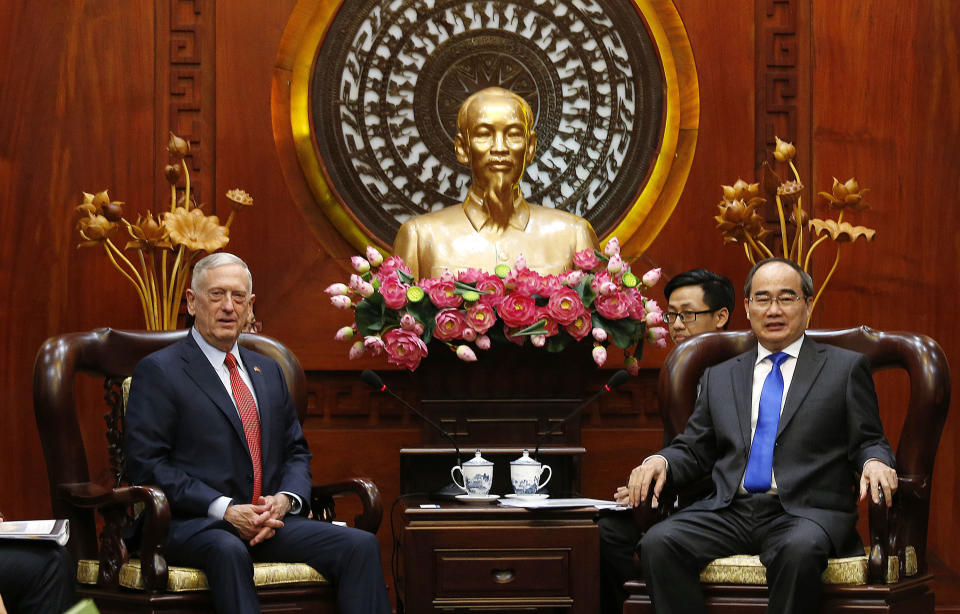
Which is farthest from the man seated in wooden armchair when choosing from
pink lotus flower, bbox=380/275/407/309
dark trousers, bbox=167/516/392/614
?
pink lotus flower, bbox=380/275/407/309

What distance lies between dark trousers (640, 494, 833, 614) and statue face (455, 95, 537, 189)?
132 cm

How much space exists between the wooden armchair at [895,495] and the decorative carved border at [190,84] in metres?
1.95

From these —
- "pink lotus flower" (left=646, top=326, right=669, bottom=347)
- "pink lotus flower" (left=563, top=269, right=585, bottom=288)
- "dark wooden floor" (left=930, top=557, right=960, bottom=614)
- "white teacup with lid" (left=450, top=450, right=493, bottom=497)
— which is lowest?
"dark wooden floor" (left=930, top=557, right=960, bottom=614)

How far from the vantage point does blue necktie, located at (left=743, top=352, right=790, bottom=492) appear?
9.97 feet

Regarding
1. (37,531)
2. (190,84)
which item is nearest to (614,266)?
(37,531)

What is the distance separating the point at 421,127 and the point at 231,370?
62.2 inches

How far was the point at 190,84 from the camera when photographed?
14.3ft

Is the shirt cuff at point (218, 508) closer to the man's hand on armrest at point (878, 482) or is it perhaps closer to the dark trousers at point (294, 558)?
the dark trousers at point (294, 558)

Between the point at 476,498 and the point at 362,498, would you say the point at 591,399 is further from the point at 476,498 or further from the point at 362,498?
the point at 362,498

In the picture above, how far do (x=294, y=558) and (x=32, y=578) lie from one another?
590 millimetres

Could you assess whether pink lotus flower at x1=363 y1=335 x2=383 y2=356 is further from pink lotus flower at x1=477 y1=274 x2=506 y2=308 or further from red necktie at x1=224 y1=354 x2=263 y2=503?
red necktie at x1=224 y1=354 x2=263 y2=503

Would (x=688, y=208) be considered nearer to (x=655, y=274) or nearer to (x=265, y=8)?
(x=655, y=274)


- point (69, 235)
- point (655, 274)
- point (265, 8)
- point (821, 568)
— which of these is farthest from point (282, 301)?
point (821, 568)

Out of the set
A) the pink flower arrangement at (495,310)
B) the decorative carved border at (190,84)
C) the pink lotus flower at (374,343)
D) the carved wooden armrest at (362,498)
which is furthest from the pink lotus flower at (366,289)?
the decorative carved border at (190,84)
